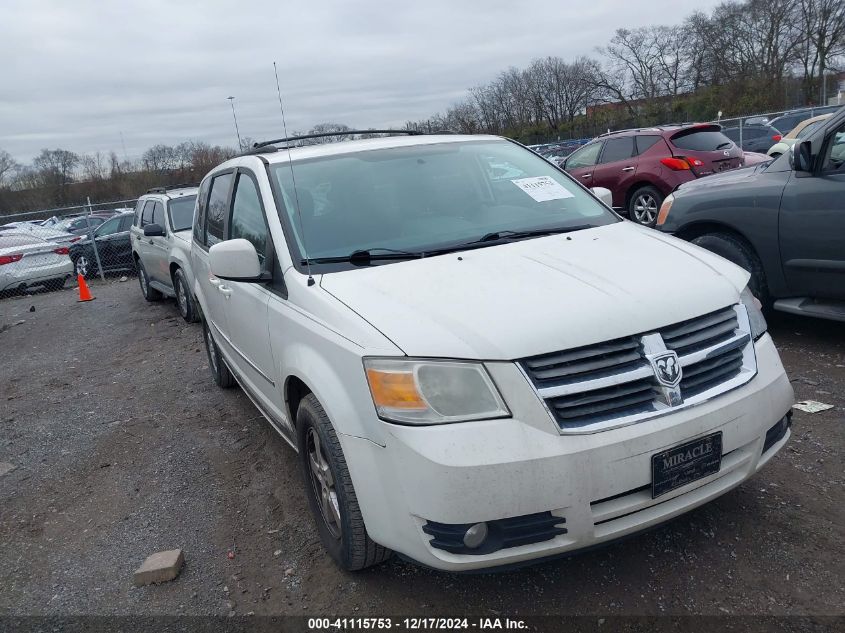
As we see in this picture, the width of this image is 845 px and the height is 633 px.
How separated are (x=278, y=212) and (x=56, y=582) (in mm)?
2071

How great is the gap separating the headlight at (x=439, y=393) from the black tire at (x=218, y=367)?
143 inches

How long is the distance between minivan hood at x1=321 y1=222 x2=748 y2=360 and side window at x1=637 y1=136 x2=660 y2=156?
9.03 metres

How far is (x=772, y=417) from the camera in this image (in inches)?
108

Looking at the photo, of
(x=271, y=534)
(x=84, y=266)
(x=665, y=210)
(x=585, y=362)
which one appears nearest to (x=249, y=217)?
(x=271, y=534)

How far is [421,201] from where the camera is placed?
362 centimetres

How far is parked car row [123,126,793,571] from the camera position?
232cm

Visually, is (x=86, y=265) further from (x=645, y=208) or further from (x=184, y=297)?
(x=645, y=208)

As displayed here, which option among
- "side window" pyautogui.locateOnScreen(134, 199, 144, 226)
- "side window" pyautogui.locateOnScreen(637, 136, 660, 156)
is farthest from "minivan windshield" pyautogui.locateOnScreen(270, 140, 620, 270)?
"side window" pyautogui.locateOnScreen(637, 136, 660, 156)

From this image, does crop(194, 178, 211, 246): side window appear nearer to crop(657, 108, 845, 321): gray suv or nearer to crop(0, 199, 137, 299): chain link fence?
crop(657, 108, 845, 321): gray suv

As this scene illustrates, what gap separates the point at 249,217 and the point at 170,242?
18.8 feet

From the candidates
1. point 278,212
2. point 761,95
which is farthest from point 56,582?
point 761,95

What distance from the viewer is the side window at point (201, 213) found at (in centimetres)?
523

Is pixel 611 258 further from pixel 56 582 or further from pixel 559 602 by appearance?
pixel 56 582

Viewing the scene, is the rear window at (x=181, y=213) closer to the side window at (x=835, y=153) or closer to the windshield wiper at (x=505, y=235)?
the windshield wiper at (x=505, y=235)
